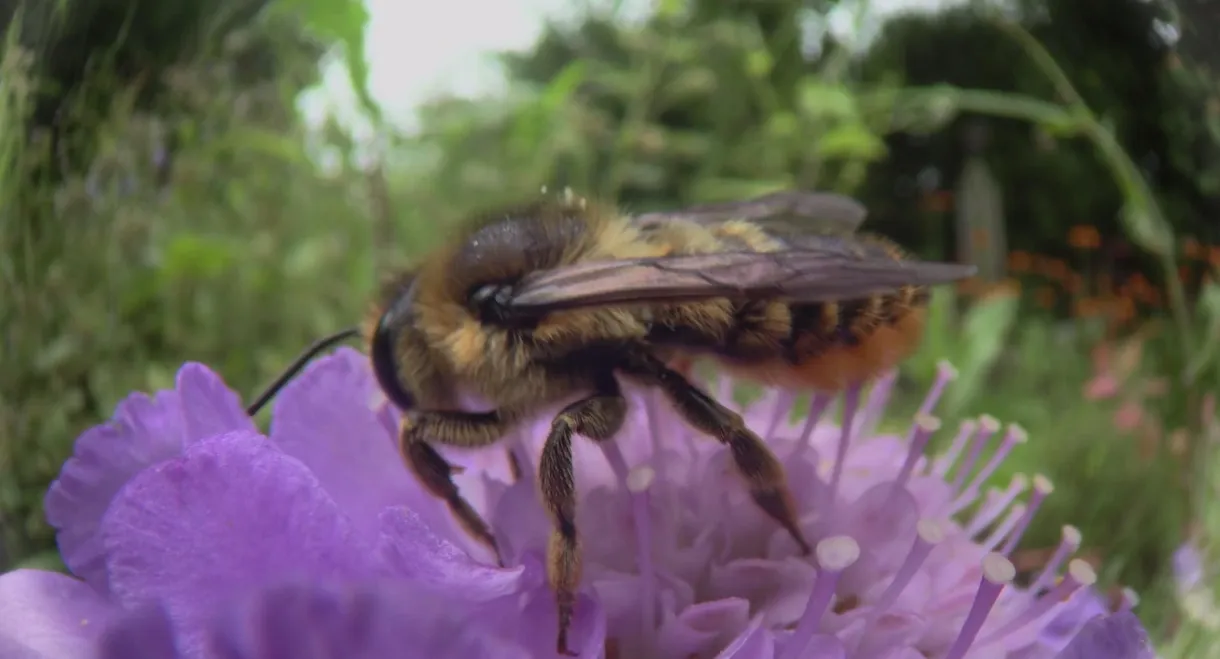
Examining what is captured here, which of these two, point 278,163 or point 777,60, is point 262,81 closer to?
point 278,163

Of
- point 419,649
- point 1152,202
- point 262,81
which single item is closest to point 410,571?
point 419,649

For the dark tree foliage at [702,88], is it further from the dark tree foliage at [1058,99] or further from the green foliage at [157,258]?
the green foliage at [157,258]

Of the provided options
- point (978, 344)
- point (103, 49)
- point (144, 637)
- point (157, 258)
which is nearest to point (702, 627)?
point (144, 637)

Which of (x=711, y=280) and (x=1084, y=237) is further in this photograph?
(x=1084, y=237)

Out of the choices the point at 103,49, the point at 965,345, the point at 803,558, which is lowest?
the point at 965,345

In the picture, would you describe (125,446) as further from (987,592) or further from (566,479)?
(987,592)

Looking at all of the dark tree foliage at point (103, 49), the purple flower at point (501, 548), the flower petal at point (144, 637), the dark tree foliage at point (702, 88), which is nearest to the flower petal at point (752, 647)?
the purple flower at point (501, 548)
